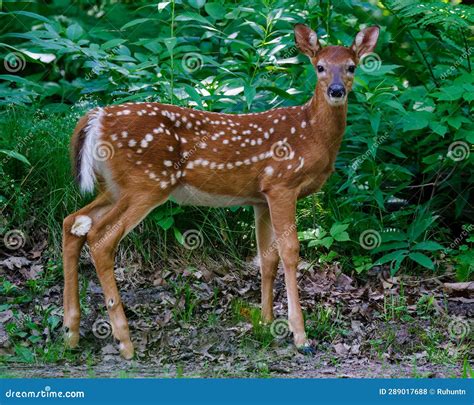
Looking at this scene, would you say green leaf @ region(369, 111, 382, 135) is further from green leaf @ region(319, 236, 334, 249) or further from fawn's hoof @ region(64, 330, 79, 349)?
fawn's hoof @ region(64, 330, 79, 349)

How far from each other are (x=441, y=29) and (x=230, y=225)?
2.47m

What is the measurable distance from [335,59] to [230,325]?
6.82 ft

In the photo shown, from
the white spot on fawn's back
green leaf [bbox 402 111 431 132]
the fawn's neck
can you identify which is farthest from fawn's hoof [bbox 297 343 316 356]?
green leaf [bbox 402 111 431 132]

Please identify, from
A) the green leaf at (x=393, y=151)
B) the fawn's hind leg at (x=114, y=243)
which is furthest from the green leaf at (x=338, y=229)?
the fawn's hind leg at (x=114, y=243)

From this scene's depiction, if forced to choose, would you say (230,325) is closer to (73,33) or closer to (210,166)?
(210,166)

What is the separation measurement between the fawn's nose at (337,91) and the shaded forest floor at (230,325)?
1.64 metres

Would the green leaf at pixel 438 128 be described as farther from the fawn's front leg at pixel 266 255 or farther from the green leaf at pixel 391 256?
the fawn's front leg at pixel 266 255

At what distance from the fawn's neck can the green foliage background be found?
61 centimetres

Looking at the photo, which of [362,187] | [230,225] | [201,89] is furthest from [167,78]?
[362,187]

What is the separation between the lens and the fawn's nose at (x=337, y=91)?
6340 mm

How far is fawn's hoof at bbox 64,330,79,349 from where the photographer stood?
20.5 feet

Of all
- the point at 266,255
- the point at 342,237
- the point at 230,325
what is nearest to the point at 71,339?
the point at 230,325

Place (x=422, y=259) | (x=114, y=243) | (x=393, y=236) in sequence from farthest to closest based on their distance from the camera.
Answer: (x=393, y=236) < (x=422, y=259) < (x=114, y=243)

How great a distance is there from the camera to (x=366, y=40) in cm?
680
